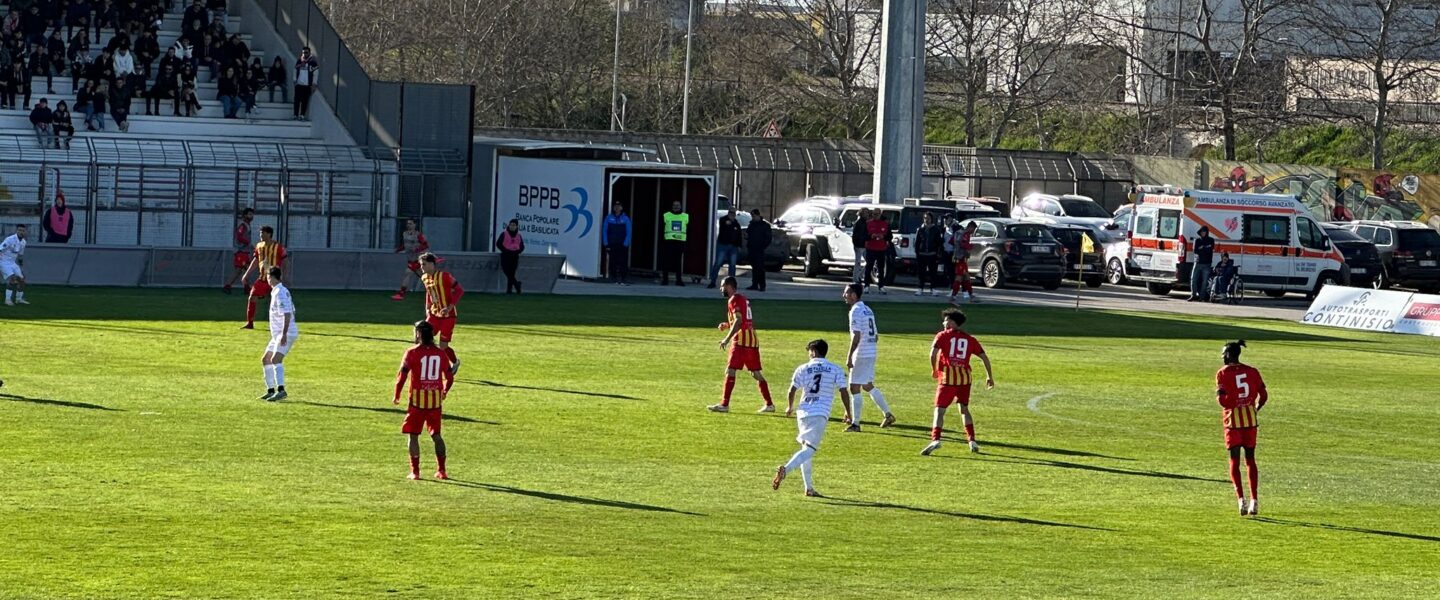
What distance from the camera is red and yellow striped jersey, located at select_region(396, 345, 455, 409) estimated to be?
1717cm

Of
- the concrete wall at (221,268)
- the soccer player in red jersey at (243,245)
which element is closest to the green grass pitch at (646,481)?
the soccer player in red jersey at (243,245)

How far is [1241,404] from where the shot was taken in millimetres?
17609

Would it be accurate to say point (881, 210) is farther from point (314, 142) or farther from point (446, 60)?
point (446, 60)

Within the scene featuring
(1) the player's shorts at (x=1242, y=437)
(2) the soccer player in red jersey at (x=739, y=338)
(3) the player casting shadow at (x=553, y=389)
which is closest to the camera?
(1) the player's shorts at (x=1242, y=437)

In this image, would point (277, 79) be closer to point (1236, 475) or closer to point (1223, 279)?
point (1223, 279)

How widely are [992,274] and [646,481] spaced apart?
101 ft

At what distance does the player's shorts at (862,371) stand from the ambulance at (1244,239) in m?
26.9

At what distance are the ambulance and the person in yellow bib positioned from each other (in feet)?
40.4

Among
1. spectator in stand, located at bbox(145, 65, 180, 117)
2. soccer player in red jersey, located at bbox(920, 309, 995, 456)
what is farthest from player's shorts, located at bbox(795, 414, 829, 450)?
spectator in stand, located at bbox(145, 65, 180, 117)

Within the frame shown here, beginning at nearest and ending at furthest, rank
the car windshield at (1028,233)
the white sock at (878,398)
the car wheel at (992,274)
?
the white sock at (878,398)
the car wheel at (992,274)
the car windshield at (1028,233)

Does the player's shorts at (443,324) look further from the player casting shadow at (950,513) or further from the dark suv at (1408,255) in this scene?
the dark suv at (1408,255)

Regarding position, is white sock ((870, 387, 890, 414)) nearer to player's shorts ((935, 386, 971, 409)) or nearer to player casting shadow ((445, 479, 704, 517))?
player's shorts ((935, 386, 971, 409))

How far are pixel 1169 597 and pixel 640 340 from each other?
18.5 meters

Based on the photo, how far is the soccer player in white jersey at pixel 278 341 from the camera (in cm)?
2245
